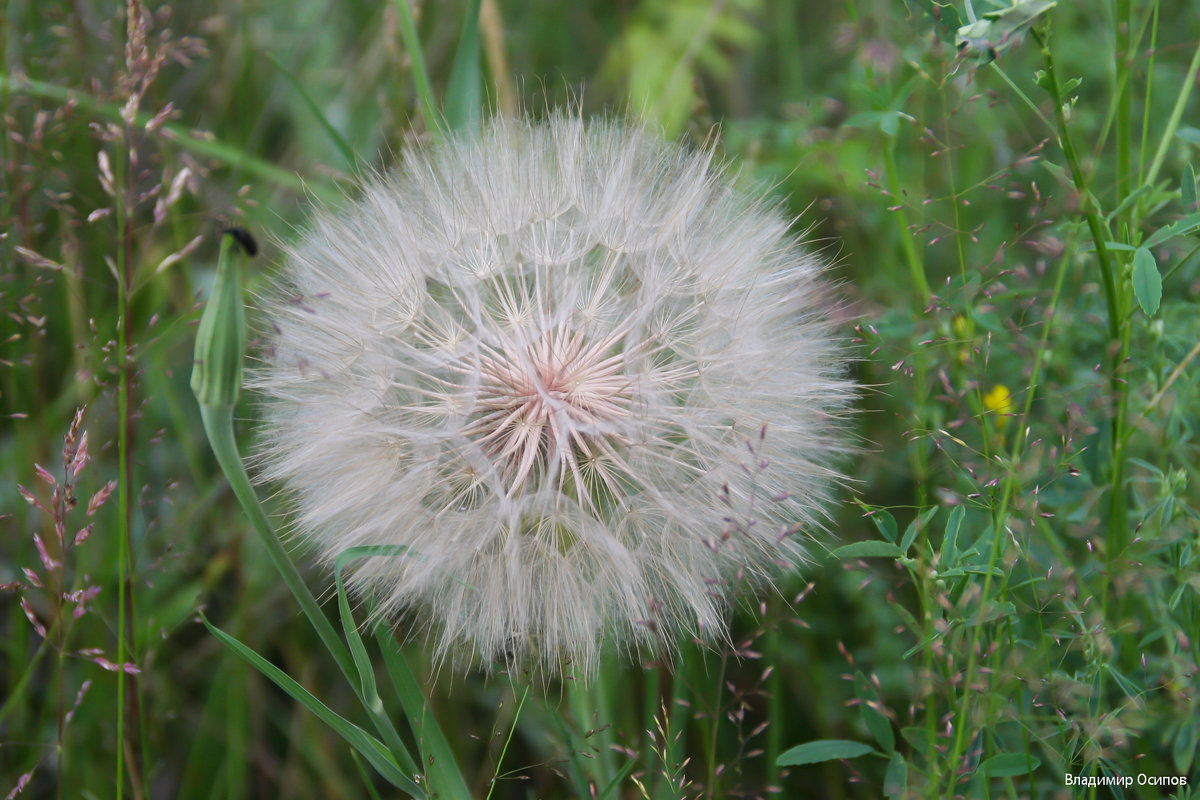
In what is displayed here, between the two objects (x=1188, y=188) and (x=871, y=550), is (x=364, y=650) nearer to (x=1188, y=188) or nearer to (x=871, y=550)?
(x=871, y=550)

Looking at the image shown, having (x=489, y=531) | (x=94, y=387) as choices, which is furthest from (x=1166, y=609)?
(x=94, y=387)

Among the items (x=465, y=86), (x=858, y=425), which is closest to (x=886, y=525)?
(x=858, y=425)

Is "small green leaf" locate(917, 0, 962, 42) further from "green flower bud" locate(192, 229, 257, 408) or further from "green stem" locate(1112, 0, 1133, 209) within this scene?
"green flower bud" locate(192, 229, 257, 408)

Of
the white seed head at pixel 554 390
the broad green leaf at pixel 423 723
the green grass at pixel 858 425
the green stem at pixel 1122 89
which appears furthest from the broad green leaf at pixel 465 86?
the green stem at pixel 1122 89

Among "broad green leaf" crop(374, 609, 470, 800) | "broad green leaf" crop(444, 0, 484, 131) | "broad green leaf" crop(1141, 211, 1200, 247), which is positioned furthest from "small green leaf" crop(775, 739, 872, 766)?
"broad green leaf" crop(444, 0, 484, 131)

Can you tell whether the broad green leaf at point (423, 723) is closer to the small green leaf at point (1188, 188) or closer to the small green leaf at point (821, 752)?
the small green leaf at point (821, 752)

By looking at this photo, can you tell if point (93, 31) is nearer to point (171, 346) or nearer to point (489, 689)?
point (171, 346)
